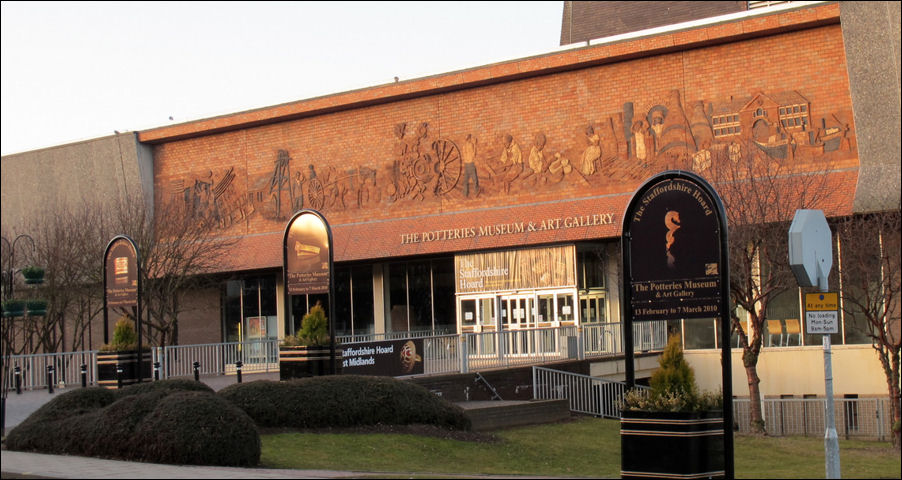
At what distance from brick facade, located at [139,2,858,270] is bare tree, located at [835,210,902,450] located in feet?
8.25

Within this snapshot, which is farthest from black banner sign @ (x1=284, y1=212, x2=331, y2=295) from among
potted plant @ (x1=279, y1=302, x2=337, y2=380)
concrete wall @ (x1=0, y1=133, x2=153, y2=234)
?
concrete wall @ (x1=0, y1=133, x2=153, y2=234)

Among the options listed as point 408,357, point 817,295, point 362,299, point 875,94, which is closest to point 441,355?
point 408,357

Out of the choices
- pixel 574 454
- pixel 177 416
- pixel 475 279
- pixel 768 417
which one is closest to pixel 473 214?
pixel 475 279

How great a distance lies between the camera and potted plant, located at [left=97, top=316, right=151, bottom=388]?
24.3 metres

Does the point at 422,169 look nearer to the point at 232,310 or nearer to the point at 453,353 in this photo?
the point at 232,310

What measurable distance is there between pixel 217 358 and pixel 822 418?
19.6 meters

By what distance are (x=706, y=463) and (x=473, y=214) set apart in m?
28.0

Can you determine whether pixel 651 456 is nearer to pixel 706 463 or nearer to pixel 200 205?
pixel 706 463

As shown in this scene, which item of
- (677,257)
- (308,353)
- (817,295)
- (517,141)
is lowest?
(308,353)

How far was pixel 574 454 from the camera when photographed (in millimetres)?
20578

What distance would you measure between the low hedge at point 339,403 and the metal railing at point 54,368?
1320 centimetres

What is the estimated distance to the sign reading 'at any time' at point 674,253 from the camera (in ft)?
41.2

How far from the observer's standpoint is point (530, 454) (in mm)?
19328

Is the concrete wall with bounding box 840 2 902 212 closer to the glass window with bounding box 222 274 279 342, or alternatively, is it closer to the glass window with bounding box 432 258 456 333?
the glass window with bounding box 432 258 456 333
